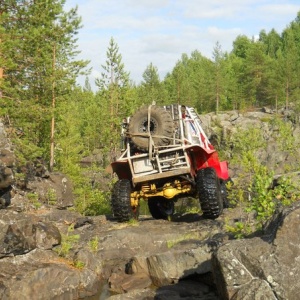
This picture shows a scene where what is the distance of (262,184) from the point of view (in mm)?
8945

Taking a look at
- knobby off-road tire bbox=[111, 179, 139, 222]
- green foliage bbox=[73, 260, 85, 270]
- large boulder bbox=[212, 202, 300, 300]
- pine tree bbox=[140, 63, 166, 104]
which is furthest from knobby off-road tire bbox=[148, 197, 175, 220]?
pine tree bbox=[140, 63, 166, 104]

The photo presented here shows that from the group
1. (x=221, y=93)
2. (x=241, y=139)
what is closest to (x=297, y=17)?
(x=221, y=93)

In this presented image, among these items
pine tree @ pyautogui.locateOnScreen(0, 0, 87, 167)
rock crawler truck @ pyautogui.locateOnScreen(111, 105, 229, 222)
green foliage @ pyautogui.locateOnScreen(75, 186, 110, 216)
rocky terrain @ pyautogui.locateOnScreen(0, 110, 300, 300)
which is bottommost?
green foliage @ pyautogui.locateOnScreen(75, 186, 110, 216)

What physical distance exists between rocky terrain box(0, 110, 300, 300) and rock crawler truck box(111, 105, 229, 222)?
0.73m

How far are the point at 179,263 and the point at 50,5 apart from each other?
1612 centimetres

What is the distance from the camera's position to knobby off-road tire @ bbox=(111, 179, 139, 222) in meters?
13.2

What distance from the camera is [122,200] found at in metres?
13.2

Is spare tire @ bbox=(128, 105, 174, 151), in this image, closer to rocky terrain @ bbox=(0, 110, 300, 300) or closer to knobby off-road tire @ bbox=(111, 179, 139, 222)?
knobby off-road tire @ bbox=(111, 179, 139, 222)

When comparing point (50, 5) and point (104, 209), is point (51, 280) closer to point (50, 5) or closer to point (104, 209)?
point (104, 209)

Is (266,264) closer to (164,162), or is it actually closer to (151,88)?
(164,162)

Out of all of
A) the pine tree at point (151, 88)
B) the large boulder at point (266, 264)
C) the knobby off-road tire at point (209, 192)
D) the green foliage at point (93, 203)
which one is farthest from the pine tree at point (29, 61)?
the pine tree at point (151, 88)

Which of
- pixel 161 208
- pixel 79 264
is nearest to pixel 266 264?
pixel 79 264

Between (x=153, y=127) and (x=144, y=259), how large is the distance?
449 centimetres

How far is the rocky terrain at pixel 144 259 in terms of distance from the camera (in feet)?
21.1
